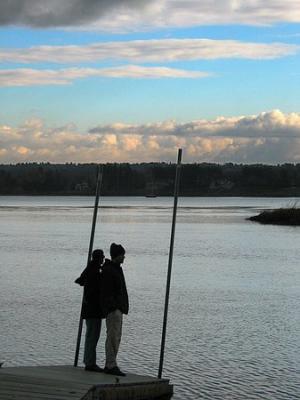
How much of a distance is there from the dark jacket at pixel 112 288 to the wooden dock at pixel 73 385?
104 cm

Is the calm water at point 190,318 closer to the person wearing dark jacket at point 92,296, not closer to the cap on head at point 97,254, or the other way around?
the person wearing dark jacket at point 92,296

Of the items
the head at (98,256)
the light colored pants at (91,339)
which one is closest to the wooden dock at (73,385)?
the light colored pants at (91,339)

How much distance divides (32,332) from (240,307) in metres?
7.04

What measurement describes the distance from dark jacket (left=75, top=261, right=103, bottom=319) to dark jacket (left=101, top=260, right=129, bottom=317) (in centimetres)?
40

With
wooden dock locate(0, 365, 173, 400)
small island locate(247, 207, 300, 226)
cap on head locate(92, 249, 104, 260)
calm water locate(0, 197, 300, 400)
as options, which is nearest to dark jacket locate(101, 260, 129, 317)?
cap on head locate(92, 249, 104, 260)

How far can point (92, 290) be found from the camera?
1197 cm

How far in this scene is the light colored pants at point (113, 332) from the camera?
11641 millimetres

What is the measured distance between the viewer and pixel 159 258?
132 ft

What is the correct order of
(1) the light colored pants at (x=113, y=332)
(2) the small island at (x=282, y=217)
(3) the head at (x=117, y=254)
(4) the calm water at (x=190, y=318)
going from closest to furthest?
(3) the head at (x=117, y=254)
(1) the light colored pants at (x=113, y=332)
(4) the calm water at (x=190, y=318)
(2) the small island at (x=282, y=217)

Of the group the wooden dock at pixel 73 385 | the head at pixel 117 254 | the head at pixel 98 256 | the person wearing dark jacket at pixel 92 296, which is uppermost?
the head at pixel 117 254

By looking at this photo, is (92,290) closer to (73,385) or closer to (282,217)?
(73,385)

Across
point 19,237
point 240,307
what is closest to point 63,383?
point 240,307

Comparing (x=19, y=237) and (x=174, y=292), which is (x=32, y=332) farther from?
(x=19, y=237)

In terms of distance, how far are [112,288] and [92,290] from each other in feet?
1.98
